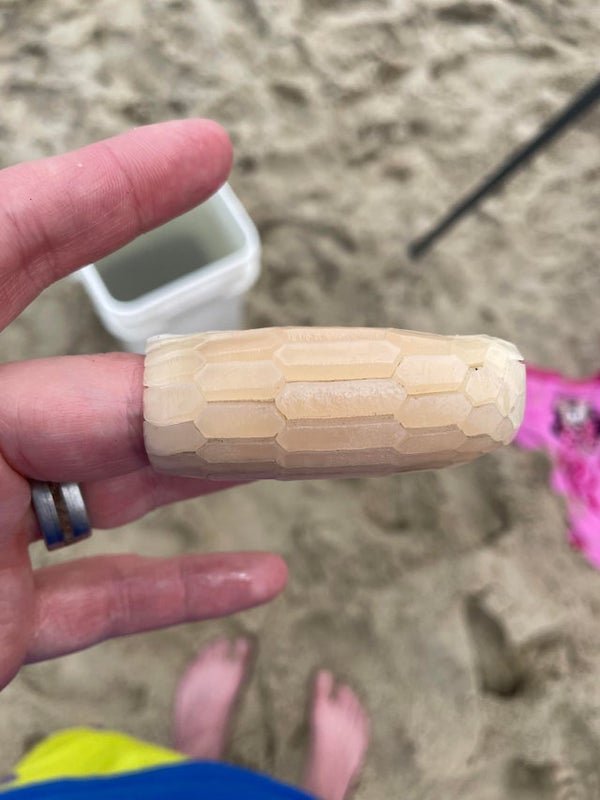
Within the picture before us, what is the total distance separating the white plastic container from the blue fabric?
76 centimetres

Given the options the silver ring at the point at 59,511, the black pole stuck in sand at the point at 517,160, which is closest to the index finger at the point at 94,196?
the silver ring at the point at 59,511

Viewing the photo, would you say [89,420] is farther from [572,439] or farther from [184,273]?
[572,439]

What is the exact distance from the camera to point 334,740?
1314 millimetres

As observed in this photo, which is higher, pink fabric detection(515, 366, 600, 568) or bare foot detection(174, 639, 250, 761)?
pink fabric detection(515, 366, 600, 568)

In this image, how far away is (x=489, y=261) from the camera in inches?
62.7

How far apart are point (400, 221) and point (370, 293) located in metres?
0.21

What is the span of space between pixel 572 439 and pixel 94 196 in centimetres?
118

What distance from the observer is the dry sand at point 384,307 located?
52.1 inches

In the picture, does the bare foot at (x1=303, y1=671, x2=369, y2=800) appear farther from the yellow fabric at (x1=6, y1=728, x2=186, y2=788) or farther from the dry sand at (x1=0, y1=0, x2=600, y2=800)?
the yellow fabric at (x1=6, y1=728, x2=186, y2=788)

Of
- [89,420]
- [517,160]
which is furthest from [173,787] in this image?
[517,160]

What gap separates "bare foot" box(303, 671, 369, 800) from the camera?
1.29 metres

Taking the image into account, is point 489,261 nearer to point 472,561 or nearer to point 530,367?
point 530,367

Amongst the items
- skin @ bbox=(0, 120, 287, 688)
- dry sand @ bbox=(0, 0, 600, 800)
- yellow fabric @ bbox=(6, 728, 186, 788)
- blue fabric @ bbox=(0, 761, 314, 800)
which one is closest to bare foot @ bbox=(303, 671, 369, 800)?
dry sand @ bbox=(0, 0, 600, 800)

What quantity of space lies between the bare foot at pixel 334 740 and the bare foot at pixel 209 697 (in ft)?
0.57
